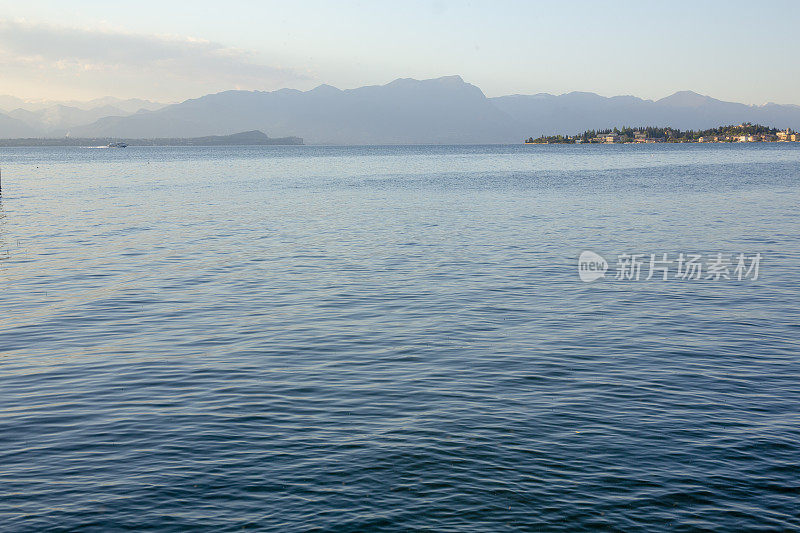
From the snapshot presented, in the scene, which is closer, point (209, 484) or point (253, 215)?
point (209, 484)

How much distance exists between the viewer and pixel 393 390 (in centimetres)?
2145

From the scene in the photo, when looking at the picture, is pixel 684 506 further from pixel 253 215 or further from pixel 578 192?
pixel 578 192

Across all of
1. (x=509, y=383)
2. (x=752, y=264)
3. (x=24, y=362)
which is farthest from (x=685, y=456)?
(x=752, y=264)

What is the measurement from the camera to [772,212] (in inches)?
2876

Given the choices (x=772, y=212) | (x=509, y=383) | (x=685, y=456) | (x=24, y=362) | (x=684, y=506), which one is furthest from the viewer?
(x=772, y=212)

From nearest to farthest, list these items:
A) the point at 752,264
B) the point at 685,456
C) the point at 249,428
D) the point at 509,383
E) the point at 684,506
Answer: the point at 684,506
the point at 685,456
the point at 249,428
the point at 509,383
the point at 752,264

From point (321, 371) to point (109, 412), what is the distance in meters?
6.46

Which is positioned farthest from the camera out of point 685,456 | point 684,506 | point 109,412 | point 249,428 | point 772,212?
point 772,212

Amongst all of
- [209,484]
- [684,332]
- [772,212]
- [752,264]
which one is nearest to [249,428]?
[209,484]

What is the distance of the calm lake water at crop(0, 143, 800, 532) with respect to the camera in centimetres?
1476

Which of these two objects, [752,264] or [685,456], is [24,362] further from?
[752,264]

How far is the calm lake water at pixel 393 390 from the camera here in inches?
581

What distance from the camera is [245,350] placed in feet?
85.0

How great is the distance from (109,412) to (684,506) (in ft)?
47.9
